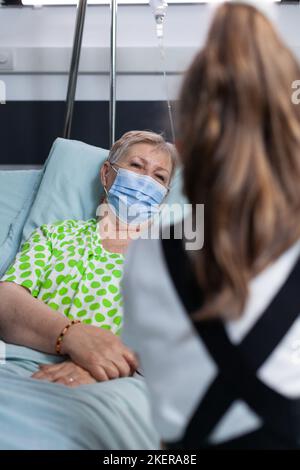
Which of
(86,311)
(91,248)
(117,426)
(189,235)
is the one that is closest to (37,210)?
(91,248)

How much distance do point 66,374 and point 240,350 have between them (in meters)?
0.83

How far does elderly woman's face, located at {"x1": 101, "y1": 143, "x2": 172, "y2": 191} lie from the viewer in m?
2.03

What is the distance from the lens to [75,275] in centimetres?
186

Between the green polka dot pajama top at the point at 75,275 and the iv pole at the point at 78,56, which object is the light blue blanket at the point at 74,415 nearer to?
the green polka dot pajama top at the point at 75,275

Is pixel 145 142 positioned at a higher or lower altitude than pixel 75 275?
higher

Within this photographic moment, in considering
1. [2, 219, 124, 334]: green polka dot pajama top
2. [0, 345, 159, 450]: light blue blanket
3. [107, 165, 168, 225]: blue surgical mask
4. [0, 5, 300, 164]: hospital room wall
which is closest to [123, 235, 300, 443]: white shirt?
[0, 345, 159, 450]: light blue blanket

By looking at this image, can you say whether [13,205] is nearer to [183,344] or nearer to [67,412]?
[67,412]

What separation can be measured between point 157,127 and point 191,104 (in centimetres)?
272

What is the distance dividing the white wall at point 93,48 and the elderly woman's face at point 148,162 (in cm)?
129

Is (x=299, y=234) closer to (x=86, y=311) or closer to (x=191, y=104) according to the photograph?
(x=191, y=104)

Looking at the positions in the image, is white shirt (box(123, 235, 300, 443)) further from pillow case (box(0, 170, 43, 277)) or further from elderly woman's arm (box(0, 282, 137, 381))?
pillow case (box(0, 170, 43, 277))

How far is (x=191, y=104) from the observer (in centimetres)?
89

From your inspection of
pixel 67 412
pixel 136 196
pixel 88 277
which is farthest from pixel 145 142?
pixel 67 412

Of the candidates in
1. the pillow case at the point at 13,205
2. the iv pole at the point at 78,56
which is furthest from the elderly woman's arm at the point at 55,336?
the iv pole at the point at 78,56
